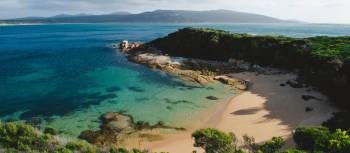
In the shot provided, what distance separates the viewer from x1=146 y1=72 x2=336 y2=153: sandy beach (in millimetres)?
31191

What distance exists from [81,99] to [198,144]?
2403 centimetres

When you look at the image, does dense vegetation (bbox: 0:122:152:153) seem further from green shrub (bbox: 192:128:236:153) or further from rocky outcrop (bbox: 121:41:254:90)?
rocky outcrop (bbox: 121:41:254:90)

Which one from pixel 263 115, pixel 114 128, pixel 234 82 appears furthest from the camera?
pixel 234 82

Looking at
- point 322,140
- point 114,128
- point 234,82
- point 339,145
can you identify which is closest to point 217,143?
point 322,140

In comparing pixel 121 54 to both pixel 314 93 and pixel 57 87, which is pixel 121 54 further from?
pixel 314 93

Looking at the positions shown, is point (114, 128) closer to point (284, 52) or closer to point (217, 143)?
point (217, 143)

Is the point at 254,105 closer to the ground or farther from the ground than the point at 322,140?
closer to the ground

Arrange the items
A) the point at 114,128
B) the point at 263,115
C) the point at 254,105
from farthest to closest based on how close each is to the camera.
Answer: the point at 254,105 < the point at 263,115 < the point at 114,128

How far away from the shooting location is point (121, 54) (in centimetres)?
8431

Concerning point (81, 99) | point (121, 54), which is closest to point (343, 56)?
point (81, 99)

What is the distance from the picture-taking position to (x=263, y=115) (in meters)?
37.3

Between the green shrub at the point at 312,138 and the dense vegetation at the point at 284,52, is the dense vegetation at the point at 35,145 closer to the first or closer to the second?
the green shrub at the point at 312,138

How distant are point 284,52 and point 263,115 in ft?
85.6

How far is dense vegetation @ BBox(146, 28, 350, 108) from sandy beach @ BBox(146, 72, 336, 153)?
2.55m
